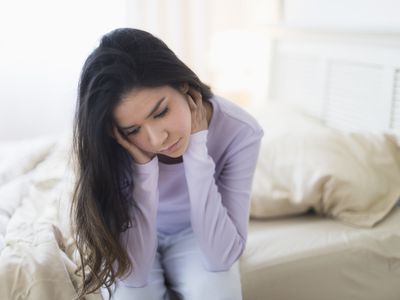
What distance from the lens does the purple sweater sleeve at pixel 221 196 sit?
0.89 metres

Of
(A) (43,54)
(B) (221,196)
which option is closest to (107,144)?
(B) (221,196)

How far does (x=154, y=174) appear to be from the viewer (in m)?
0.88

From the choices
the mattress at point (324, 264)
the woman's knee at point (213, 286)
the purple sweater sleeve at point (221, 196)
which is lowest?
the mattress at point (324, 264)

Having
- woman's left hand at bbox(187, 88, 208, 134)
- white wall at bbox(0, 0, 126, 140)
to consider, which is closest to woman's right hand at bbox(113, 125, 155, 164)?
woman's left hand at bbox(187, 88, 208, 134)

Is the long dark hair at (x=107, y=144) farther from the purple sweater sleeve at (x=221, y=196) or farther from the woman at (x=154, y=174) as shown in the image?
the purple sweater sleeve at (x=221, y=196)

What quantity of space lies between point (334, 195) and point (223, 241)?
0.43 m

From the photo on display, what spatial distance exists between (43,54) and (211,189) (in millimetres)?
1601

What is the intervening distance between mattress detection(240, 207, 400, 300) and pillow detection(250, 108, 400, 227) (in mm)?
70

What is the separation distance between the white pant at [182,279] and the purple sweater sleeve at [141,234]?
30 mm

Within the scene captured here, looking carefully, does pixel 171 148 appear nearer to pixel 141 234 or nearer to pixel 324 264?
pixel 141 234

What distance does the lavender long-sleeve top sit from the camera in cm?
89

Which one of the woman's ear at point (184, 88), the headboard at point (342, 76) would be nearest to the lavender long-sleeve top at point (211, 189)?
the woman's ear at point (184, 88)

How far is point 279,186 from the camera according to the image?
49.1 inches

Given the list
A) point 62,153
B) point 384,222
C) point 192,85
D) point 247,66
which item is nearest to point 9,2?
point 62,153
